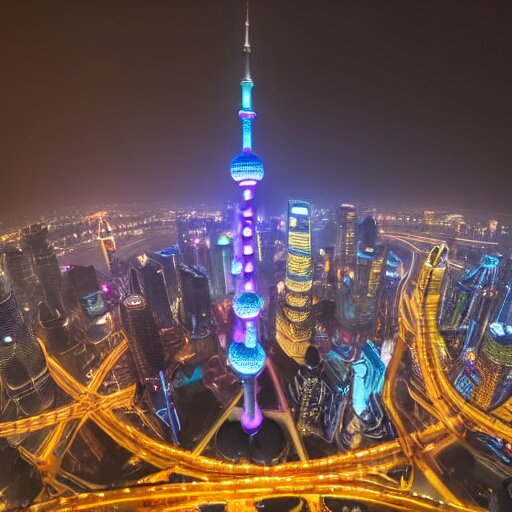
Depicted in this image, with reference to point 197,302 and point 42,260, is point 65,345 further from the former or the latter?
point 197,302

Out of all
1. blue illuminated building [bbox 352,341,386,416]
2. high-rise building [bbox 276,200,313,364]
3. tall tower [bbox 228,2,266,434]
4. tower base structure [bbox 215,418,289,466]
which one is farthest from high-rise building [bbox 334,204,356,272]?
tower base structure [bbox 215,418,289,466]

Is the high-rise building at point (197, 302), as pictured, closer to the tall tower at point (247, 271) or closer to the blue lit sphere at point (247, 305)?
the tall tower at point (247, 271)

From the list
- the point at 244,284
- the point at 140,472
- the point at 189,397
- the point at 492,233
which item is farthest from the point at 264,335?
the point at 492,233

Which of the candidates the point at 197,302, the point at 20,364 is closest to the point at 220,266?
the point at 197,302

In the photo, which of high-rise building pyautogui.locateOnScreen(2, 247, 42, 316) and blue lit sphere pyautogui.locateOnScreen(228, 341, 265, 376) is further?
high-rise building pyautogui.locateOnScreen(2, 247, 42, 316)

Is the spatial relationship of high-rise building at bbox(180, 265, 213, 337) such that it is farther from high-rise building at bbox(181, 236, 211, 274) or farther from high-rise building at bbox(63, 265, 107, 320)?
high-rise building at bbox(63, 265, 107, 320)

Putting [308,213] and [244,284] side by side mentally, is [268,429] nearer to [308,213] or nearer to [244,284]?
[244,284]

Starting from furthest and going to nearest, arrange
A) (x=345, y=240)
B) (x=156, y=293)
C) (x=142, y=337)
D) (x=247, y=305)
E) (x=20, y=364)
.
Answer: (x=345, y=240) → (x=156, y=293) → (x=142, y=337) → (x=20, y=364) → (x=247, y=305)
